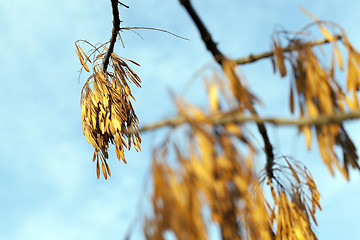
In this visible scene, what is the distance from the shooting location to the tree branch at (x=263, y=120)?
503 mm

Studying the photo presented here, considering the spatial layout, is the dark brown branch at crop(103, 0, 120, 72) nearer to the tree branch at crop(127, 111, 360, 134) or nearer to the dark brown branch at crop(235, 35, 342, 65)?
the dark brown branch at crop(235, 35, 342, 65)

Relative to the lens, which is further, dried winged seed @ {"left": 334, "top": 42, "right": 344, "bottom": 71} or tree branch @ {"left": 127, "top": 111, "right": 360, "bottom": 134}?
dried winged seed @ {"left": 334, "top": 42, "right": 344, "bottom": 71}

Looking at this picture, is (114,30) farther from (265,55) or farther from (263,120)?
(263,120)

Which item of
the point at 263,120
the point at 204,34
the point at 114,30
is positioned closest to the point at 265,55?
the point at 204,34

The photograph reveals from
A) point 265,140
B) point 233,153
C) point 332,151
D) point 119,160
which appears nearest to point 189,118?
point 233,153

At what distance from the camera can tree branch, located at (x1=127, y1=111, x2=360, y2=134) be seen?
0.50 metres

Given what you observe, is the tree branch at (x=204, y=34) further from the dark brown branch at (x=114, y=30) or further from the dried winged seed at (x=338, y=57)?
the dark brown branch at (x=114, y=30)

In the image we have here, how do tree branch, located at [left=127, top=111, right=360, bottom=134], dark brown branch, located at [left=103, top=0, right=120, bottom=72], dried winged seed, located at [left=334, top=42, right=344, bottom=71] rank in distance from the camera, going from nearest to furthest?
tree branch, located at [left=127, top=111, right=360, bottom=134] < dried winged seed, located at [left=334, top=42, right=344, bottom=71] < dark brown branch, located at [left=103, top=0, right=120, bottom=72]

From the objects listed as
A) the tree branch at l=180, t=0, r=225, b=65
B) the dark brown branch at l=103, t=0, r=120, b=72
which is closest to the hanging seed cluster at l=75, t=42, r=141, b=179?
the dark brown branch at l=103, t=0, r=120, b=72

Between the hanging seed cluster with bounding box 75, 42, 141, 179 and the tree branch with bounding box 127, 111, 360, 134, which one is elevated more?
the hanging seed cluster with bounding box 75, 42, 141, 179

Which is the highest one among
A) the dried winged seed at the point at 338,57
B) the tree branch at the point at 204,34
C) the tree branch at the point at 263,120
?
the tree branch at the point at 204,34

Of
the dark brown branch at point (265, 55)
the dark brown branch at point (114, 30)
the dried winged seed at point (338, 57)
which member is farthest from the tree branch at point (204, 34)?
the dark brown branch at point (114, 30)

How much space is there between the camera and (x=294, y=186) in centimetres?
86

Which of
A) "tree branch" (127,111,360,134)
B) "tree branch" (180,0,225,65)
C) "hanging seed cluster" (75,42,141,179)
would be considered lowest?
"tree branch" (127,111,360,134)
